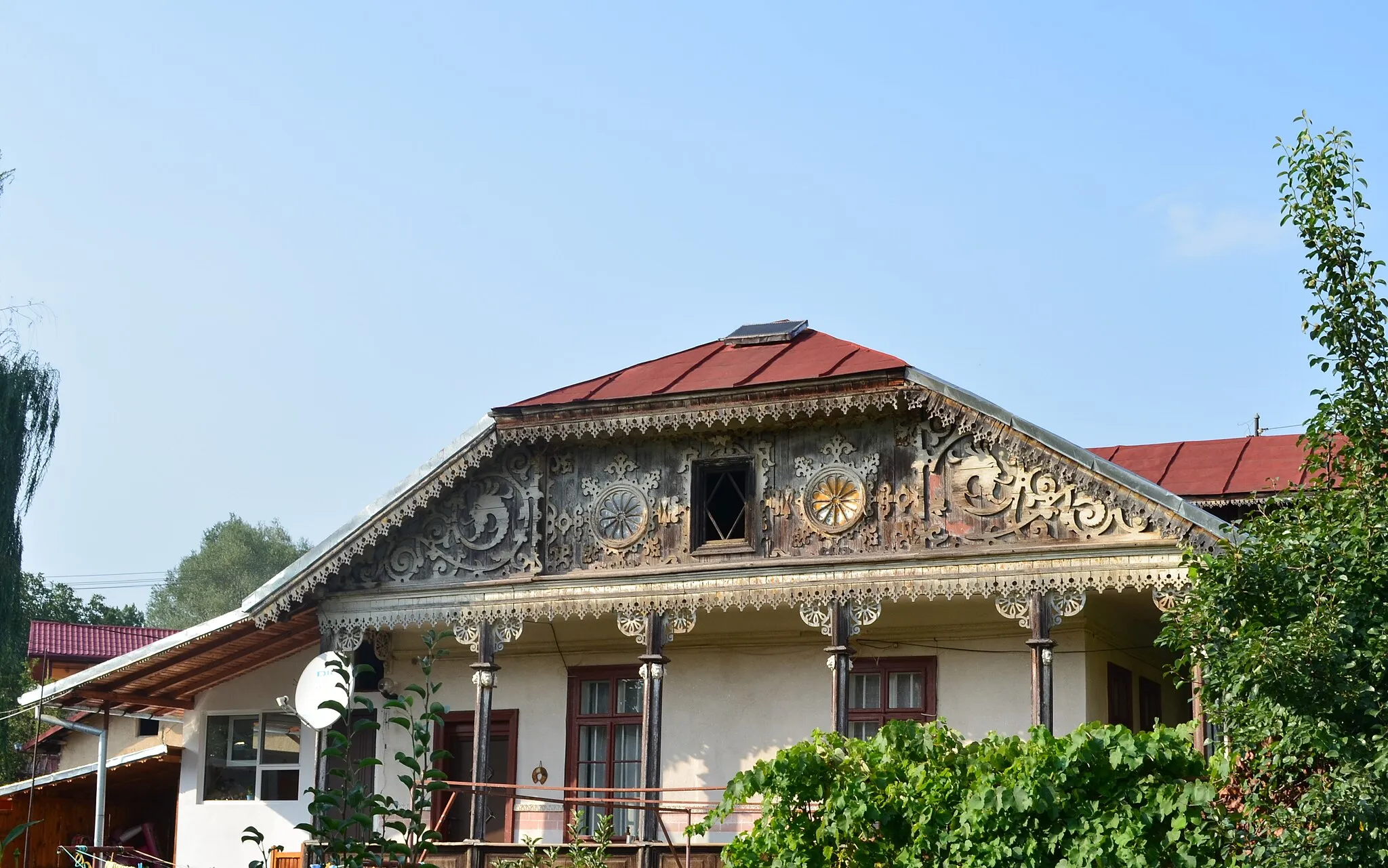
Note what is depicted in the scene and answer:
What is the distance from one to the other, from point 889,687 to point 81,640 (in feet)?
111

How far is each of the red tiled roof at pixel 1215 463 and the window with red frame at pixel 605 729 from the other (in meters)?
6.29

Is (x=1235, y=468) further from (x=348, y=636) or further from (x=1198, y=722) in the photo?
(x=348, y=636)

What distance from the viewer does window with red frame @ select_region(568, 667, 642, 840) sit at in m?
19.9

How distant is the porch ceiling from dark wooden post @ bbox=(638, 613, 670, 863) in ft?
13.8

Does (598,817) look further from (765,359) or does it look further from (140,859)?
(140,859)

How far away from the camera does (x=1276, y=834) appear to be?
1020 centimetres

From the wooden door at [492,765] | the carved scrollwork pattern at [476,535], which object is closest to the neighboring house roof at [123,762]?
the wooden door at [492,765]

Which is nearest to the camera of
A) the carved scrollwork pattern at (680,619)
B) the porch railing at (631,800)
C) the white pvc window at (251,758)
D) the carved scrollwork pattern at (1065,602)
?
the carved scrollwork pattern at (1065,602)

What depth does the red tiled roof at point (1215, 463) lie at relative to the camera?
18.5 metres

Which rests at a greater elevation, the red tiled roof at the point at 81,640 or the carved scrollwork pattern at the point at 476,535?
the red tiled roof at the point at 81,640

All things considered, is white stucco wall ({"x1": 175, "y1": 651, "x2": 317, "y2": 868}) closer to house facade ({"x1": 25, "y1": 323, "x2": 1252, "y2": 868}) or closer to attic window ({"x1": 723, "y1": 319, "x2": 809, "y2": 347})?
house facade ({"x1": 25, "y1": 323, "x2": 1252, "y2": 868})

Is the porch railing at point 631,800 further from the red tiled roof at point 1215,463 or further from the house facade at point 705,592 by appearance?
the red tiled roof at point 1215,463

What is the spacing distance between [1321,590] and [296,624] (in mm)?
12990

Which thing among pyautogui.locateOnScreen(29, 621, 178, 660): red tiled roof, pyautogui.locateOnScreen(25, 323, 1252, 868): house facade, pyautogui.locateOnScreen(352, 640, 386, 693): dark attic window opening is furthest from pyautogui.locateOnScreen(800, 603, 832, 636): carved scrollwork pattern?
pyautogui.locateOnScreen(29, 621, 178, 660): red tiled roof
